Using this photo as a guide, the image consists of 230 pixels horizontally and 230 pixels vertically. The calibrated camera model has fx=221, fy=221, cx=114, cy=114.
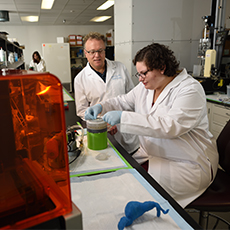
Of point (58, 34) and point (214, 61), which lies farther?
point (58, 34)

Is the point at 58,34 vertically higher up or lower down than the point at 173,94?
higher up

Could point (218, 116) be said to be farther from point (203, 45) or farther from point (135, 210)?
point (135, 210)

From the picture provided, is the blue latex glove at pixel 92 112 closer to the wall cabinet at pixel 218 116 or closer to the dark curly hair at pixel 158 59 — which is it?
the dark curly hair at pixel 158 59

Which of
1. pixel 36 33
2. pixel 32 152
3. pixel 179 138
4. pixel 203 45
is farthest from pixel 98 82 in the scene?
pixel 36 33

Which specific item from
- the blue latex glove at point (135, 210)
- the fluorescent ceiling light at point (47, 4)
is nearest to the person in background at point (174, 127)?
the blue latex glove at point (135, 210)

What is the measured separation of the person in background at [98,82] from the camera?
2.14 metres

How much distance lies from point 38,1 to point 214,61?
4614mm

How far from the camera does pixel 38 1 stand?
5570 millimetres

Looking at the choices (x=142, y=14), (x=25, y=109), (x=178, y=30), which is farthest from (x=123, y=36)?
(x=25, y=109)

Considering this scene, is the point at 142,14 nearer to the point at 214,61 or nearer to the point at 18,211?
the point at 214,61

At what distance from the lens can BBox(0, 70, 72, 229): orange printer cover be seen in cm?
55

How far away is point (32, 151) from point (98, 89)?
1.61 metres

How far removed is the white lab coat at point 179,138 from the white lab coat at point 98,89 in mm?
746

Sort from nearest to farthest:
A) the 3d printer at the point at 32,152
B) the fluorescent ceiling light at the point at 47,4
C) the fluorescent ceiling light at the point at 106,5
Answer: the 3d printer at the point at 32,152
the fluorescent ceiling light at the point at 47,4
the fluorescent ceiling light at the point at 106,5
